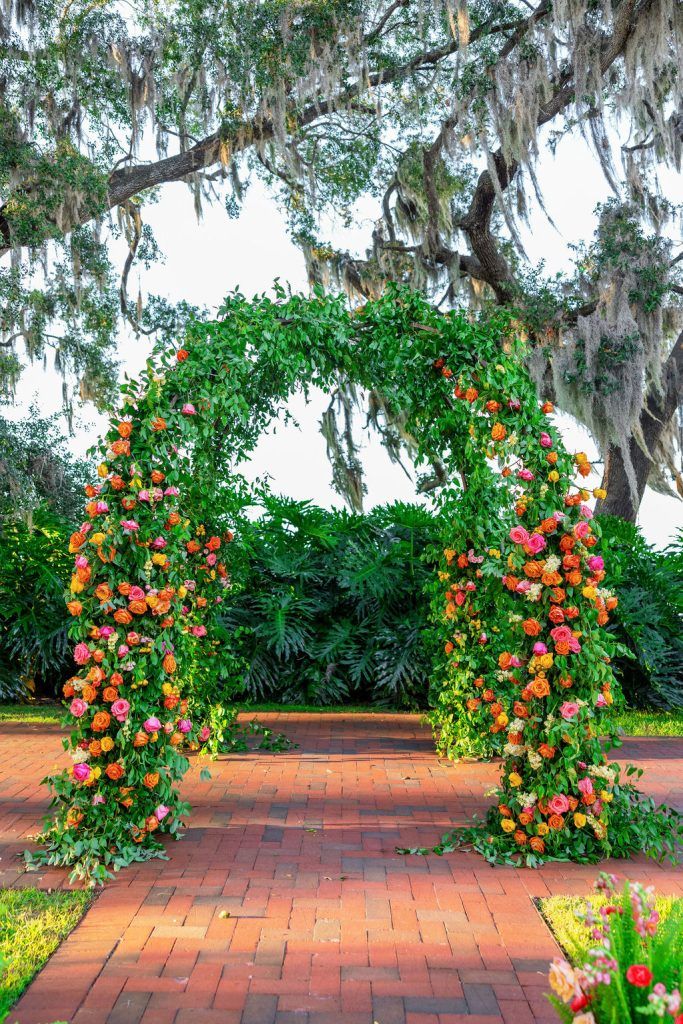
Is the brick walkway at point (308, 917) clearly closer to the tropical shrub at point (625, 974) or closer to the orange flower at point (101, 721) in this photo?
the orange flower at point (101, 721)

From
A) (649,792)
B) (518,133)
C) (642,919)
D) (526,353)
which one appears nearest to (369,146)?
(518,133)

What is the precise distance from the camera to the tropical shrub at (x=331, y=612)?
9.16 meters

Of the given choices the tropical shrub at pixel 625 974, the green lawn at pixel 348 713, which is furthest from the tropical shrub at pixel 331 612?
the tropical shrub at pixel 625 974

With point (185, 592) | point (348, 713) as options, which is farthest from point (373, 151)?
point (185, 592)

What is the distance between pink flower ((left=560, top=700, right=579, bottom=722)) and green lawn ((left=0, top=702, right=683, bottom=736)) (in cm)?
409

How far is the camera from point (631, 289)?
36.6 ft

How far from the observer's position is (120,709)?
4.27 metres

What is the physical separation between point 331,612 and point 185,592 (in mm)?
4971

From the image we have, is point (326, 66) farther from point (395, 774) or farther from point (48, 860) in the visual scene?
point (48, 860)

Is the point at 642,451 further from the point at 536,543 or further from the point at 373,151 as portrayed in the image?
the point at 536,543

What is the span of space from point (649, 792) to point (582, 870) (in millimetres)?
1656

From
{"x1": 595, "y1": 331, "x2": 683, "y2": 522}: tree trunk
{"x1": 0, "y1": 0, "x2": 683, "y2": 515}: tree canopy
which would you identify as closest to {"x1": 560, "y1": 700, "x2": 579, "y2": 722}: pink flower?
{"x1": 0, "y1": 0, "x2": 683, "y2": 515}: tree canopy

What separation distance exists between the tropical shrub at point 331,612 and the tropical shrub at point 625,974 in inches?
Answer: 265

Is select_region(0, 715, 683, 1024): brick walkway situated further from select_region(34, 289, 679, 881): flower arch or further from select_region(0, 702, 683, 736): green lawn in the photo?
select_region(0, 702, 683, 736): green lawn
